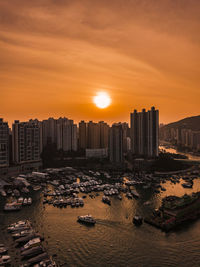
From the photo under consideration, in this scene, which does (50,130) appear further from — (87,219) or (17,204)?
(87,219)

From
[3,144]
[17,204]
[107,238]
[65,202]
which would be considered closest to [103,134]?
[3,144]

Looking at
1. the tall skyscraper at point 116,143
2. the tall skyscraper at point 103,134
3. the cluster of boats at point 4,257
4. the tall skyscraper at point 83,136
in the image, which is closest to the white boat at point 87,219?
the cluster of boats at point 4,257

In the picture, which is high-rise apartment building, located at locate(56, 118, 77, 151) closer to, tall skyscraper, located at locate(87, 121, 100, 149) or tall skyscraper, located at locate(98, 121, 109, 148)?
tall skyscraper, located at locate(87, 121, 100, 149)

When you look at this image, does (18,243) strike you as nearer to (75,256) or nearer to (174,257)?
(75,256)

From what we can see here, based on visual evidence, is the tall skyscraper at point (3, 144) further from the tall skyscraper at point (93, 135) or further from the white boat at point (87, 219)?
the tall skyscraper at point (93, 135)

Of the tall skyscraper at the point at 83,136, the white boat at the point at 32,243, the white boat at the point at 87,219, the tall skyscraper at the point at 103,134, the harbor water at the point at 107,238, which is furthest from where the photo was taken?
the tall skyscraper at the point at 103,134
